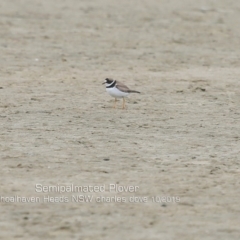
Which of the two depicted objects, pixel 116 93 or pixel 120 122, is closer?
pixel 120 122

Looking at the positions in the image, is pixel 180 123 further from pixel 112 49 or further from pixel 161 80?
pixel 112 49

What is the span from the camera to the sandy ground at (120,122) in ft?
23.4

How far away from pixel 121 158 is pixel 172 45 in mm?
7869

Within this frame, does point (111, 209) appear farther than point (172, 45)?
No

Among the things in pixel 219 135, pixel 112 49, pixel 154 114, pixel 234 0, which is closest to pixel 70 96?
pixel 154 114

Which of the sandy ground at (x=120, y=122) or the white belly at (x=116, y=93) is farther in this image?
the white belly at (x=116, y=93)

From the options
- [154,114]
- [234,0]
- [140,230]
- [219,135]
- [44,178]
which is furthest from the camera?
[234,0]

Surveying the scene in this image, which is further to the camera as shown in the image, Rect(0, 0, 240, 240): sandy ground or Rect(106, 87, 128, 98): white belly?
Rect(106, 87, 128, 98): white belly

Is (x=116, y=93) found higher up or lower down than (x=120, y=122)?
higher up

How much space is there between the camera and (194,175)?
8336 mm

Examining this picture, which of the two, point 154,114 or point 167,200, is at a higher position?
point 154,114

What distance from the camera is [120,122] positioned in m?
10.7

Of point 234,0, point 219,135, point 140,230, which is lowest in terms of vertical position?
point 140,230

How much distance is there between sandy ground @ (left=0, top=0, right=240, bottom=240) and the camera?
23.4ft
